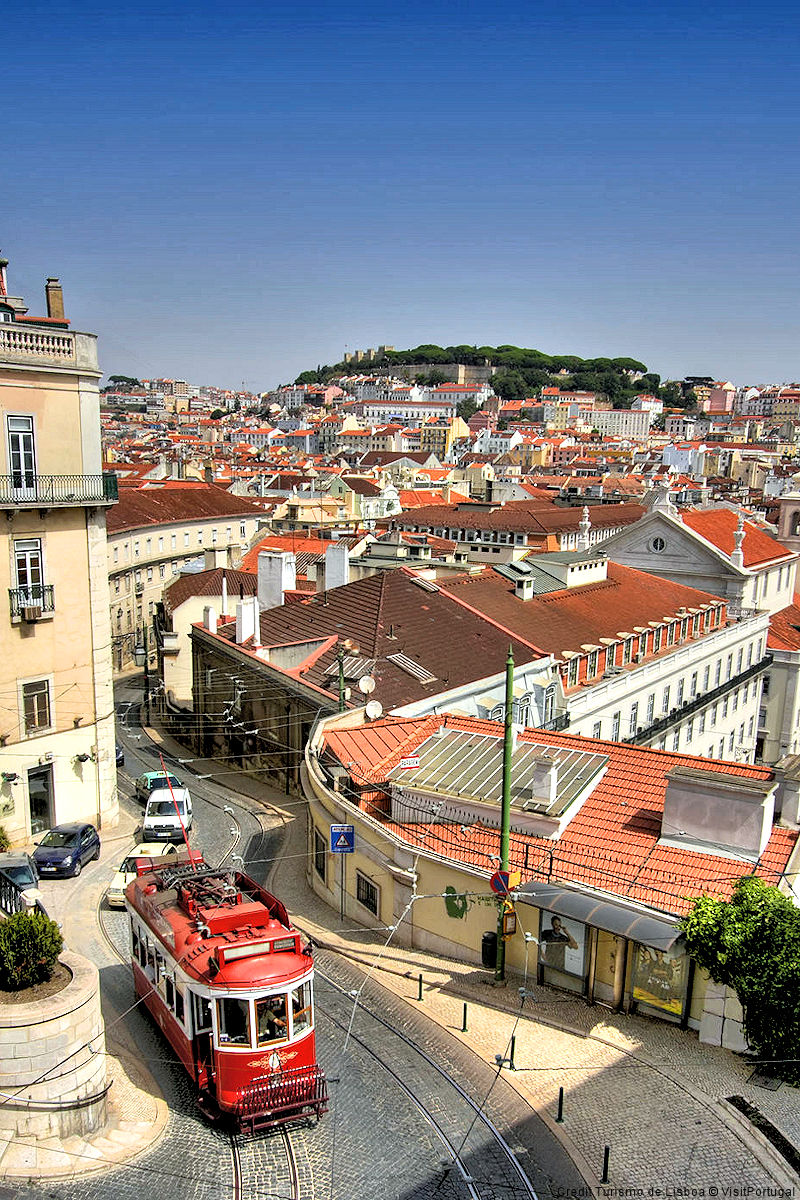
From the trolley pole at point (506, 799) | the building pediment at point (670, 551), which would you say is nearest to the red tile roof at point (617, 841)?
the trolley pole at point (506, 799)

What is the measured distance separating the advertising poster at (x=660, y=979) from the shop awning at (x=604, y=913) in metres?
0.56

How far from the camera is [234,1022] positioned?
12.8 metres

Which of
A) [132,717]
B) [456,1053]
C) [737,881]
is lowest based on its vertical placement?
[132,717]

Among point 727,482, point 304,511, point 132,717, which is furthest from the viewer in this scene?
point 727,482

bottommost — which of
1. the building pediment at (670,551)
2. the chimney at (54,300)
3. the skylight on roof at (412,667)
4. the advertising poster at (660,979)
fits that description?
the advertising poster at (660,979)

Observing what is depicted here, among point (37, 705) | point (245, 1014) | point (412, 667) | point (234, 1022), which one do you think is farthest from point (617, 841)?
point (37, 705)

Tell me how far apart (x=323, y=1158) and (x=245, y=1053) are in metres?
1.92

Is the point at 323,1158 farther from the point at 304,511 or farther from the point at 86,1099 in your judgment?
the point at 304,511

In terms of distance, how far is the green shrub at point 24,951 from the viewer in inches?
529

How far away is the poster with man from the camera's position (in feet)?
53.2

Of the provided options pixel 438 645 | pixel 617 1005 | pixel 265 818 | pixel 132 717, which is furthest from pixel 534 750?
pixel 132 717

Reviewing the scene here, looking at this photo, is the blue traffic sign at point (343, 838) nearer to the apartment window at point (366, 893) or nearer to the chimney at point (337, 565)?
the apartment window at point (366, 893)

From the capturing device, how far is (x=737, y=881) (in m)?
15.3

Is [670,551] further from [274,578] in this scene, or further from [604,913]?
[604,913]
